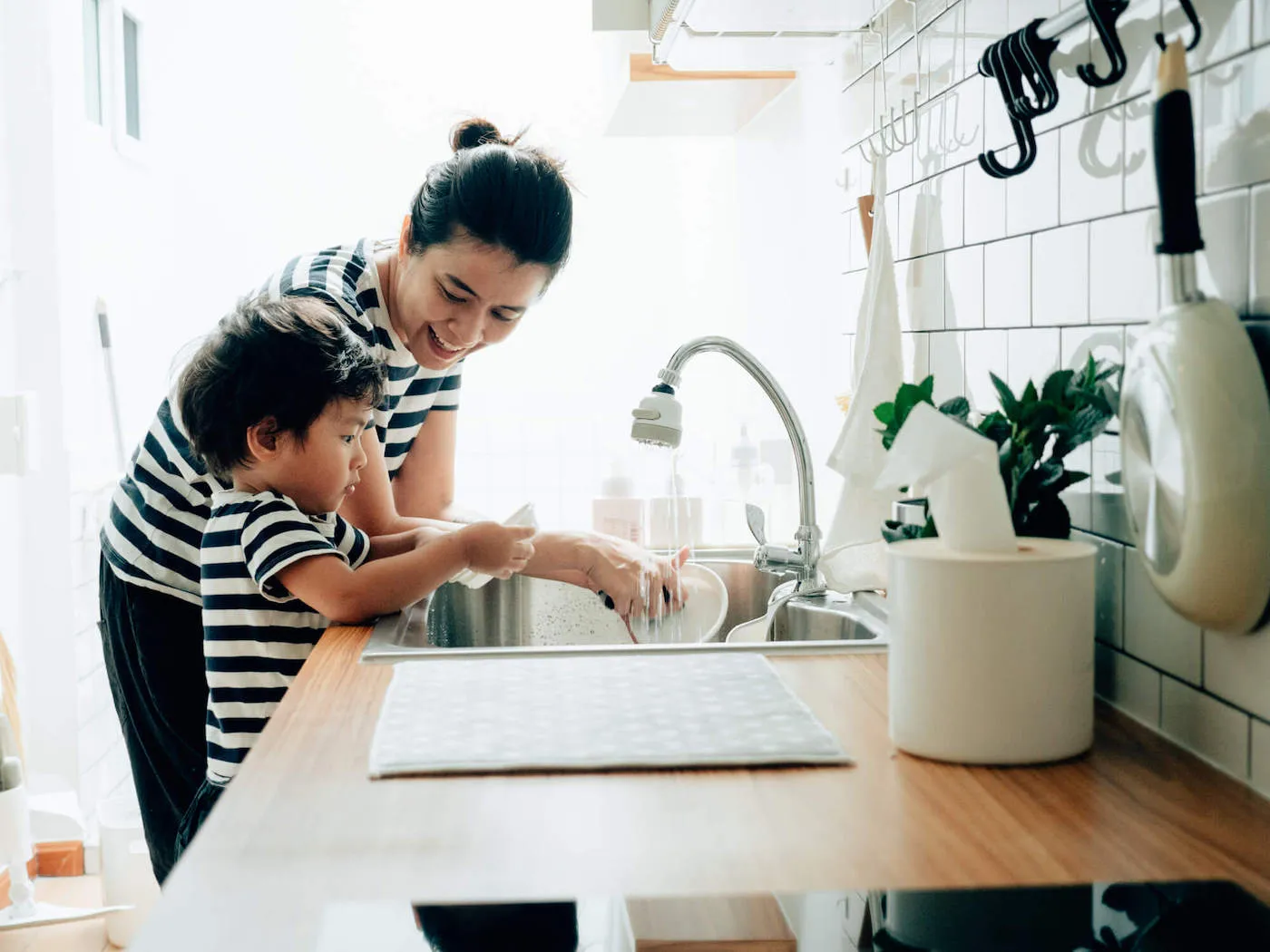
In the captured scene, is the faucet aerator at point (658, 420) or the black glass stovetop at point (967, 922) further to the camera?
the faucet aerator at point (658, 420)

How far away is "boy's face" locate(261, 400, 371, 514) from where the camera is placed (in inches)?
52.8

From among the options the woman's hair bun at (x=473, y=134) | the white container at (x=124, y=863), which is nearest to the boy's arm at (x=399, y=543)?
the woman's hair bun at (x=473, y=134)

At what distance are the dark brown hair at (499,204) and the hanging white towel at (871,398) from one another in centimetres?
38

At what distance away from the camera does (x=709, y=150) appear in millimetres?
3271

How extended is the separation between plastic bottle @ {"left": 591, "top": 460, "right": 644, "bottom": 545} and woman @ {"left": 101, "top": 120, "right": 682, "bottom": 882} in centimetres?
58

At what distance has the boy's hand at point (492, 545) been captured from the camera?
1.33m

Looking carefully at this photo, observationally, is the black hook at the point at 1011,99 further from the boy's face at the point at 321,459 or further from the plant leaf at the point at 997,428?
the boy's face at the point at 321,459

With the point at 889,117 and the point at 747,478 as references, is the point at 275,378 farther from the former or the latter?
the point at 747,478

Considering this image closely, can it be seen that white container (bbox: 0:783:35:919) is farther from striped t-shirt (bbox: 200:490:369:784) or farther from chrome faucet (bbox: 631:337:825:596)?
chrome faucet (bbox: 631:337:825:596)

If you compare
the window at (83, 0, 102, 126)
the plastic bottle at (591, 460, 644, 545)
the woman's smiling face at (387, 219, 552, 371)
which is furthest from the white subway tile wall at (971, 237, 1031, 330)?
the window at (83, 0, 102, 126)

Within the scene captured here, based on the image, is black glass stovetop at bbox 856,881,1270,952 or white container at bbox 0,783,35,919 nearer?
black glass stovetop at bbox 856,881,1270,952

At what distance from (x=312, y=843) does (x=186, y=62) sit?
311 centimetres

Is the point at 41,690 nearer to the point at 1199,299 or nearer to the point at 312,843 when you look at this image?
the point at 312,843

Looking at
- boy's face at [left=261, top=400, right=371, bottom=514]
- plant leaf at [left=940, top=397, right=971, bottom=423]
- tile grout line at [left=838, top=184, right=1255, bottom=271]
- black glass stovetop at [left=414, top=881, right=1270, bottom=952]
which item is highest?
tile grout line at [left=838, top=184, right=1255, bottom=271]
